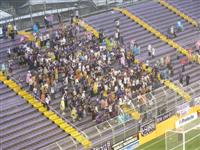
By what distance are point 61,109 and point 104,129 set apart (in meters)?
4.19

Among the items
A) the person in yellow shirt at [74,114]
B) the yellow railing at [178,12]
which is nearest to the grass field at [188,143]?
the person in yellow shirt at [74,114]

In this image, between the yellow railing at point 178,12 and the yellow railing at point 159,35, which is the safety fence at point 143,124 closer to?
the yellow railing at point 159,35

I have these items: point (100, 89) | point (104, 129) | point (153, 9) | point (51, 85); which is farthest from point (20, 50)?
point (153, 9)

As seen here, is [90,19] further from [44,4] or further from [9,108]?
[9,108]

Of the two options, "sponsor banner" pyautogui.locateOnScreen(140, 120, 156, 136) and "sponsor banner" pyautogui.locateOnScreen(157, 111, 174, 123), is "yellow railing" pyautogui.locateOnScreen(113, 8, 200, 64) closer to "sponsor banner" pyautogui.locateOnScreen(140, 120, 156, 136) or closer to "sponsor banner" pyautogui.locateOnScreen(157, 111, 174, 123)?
"sponsor banner" pyautogui.locateOnScreen(157, 111, 174, 123)

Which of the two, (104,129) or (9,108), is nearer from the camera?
(104,129)

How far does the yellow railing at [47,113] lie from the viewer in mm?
33469

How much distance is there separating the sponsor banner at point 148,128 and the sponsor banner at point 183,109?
2.40 metres

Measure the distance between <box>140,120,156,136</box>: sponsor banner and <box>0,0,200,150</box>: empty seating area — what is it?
401 mm

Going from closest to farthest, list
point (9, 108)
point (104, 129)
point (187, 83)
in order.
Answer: point (104, 129) < point (9, 108) < point (187, 83)

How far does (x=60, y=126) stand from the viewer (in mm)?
34812

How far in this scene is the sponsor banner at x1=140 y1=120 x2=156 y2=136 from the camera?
3565 centimetres

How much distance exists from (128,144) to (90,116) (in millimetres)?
3622

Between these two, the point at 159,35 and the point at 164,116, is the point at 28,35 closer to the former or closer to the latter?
the point at 159,35
